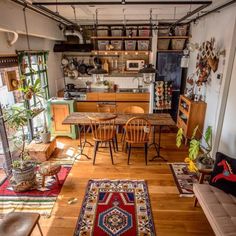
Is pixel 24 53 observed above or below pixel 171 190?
→ above

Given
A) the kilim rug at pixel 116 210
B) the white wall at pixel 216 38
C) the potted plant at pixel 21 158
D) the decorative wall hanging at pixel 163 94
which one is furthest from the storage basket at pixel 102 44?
the kilim rug at pixel 116 210

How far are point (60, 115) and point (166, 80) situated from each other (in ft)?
9.73

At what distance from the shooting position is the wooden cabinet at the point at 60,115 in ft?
15.0

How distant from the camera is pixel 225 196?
7.57 feet

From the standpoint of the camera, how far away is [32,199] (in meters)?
2.83

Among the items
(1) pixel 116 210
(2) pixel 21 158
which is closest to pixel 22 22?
(2) pixel 21 158

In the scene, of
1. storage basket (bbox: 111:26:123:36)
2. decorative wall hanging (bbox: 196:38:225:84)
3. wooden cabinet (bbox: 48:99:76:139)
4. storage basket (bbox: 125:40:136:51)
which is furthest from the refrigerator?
wooden cabinet (bbox: 48:99:76:139)

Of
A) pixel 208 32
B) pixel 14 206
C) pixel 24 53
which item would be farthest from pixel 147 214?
pixel 208 32

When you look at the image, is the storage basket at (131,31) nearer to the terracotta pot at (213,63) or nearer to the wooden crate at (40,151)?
the terracotta pot at (213,63)

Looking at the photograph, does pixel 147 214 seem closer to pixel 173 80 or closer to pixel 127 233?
pixel 127 233

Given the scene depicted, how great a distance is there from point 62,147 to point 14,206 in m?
1.77

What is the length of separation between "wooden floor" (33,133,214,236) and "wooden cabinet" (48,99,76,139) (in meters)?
0.36

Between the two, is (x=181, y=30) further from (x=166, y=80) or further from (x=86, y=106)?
(x=86, y=106)

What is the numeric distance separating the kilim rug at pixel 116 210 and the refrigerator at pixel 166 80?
2727 mm
